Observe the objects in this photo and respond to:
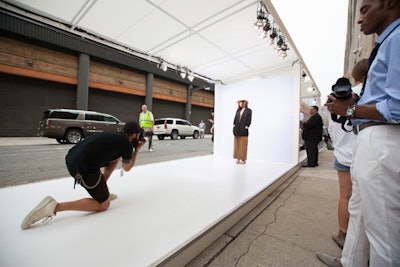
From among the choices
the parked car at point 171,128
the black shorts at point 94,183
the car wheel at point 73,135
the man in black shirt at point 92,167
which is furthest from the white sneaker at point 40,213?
the parked car at point 171,128

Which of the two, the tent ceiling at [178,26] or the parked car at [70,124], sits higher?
the tent ceiling at [178,26]

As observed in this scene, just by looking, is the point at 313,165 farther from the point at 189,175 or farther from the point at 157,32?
the point at 157,32

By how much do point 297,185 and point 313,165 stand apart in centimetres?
219

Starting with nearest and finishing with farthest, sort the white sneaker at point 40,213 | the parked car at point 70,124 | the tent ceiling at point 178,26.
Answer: the white sneaker at point 40,213
the tent ceiling at point 178,26
the parked car at point 70,124

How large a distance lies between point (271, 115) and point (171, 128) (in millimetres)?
7886

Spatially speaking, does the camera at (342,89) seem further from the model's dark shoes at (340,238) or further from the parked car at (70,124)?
the parked car at (70,124)

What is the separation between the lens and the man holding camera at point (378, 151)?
2.30 feet

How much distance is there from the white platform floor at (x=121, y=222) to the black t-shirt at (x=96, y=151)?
45cm

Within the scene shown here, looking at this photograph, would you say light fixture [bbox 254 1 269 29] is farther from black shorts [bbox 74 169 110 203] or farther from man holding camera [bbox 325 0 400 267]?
black shorts [bbox 74 169 110 203]

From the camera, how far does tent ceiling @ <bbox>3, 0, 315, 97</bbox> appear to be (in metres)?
2.63

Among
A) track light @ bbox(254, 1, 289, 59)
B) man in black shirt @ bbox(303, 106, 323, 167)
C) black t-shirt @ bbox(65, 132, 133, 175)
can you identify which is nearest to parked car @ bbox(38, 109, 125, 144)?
black t-shirt @ bbox(65, 132, 133, 175)

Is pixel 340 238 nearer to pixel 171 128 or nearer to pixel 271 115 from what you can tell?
pixel 271 115

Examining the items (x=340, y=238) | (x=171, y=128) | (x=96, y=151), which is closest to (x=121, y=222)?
(x=96, y=151)

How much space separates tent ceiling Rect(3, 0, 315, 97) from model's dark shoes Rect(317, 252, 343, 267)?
309cm
